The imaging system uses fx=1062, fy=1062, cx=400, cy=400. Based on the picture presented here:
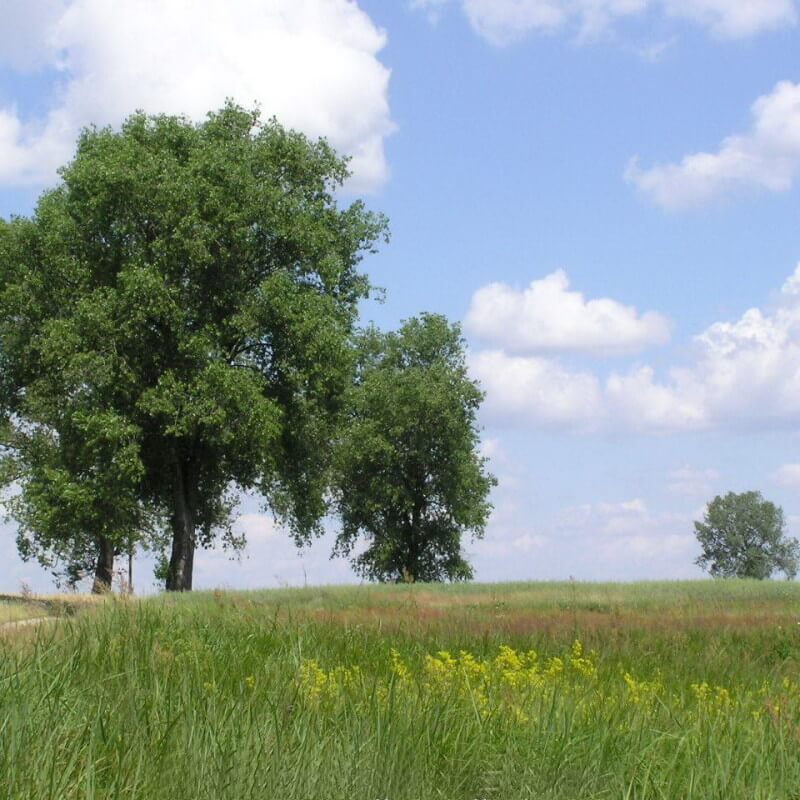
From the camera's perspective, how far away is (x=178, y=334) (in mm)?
31375

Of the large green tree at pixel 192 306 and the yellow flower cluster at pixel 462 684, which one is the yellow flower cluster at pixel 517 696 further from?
the large green tree at pixel 192 306

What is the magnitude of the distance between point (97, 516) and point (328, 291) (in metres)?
10.7

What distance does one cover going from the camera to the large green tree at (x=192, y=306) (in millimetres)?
31047

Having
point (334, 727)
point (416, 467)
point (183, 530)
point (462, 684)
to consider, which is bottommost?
point (334, 727)

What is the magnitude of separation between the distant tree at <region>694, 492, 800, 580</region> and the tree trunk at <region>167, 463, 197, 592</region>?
172 ft

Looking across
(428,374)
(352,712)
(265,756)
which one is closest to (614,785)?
(352,712)

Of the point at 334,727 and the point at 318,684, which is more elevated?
the point at 318,684

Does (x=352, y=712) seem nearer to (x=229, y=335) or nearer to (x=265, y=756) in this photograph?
(x=265, y=756)

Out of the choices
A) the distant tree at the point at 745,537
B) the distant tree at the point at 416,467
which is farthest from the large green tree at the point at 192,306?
the distant tree at the point at 745,537

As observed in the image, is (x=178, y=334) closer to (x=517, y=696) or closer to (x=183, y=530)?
(x=183, y=530)

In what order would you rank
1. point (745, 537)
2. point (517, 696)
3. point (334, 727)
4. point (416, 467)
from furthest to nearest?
point (745, 537), point (416, 467), point (517, 696), point (334, 727)

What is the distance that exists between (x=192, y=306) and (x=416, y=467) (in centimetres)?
1844

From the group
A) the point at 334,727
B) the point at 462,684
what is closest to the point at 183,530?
the point at 462,684

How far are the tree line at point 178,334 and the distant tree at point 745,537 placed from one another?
4741cm
